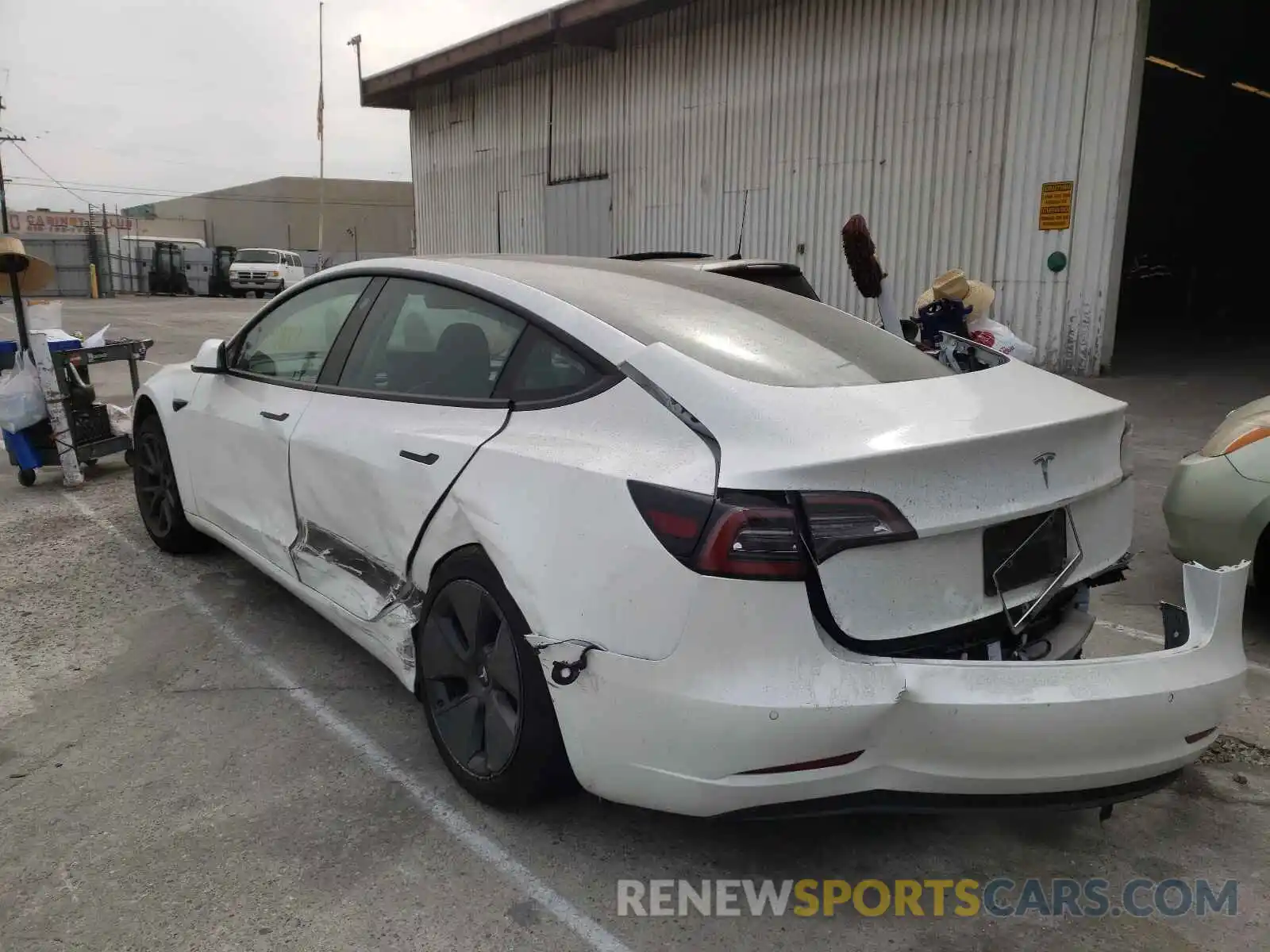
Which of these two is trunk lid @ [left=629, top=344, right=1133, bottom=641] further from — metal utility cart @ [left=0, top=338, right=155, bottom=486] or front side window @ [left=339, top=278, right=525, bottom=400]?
metal utility cart @ [left=0, top=338, right=155, bottom=486]

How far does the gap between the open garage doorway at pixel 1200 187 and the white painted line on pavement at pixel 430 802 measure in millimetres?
12873

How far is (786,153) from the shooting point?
501 inches

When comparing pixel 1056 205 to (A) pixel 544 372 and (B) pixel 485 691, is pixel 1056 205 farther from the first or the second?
(B) pixel 485 691

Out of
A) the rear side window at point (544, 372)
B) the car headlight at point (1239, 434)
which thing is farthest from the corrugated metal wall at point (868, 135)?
the rear side window at point (544, 372)

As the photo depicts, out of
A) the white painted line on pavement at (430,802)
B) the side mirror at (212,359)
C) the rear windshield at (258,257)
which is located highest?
the rear windshield at (258,257)

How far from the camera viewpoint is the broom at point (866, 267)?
510 cm

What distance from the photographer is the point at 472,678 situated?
273 cm

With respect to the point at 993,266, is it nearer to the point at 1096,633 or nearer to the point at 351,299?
the point at 1096,633

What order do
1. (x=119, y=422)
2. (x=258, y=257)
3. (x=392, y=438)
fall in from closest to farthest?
1. (x=392, y=438)
2. (x=119, y=422)
3. (x=258, y=257)

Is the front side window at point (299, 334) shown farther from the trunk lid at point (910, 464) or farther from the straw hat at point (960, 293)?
the straw hat at point (960, 293)

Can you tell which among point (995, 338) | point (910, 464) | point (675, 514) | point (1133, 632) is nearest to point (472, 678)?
point (675, 514)

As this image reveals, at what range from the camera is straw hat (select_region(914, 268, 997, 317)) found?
5449 mm

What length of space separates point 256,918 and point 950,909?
1.69 m

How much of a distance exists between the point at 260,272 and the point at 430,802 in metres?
36.5
